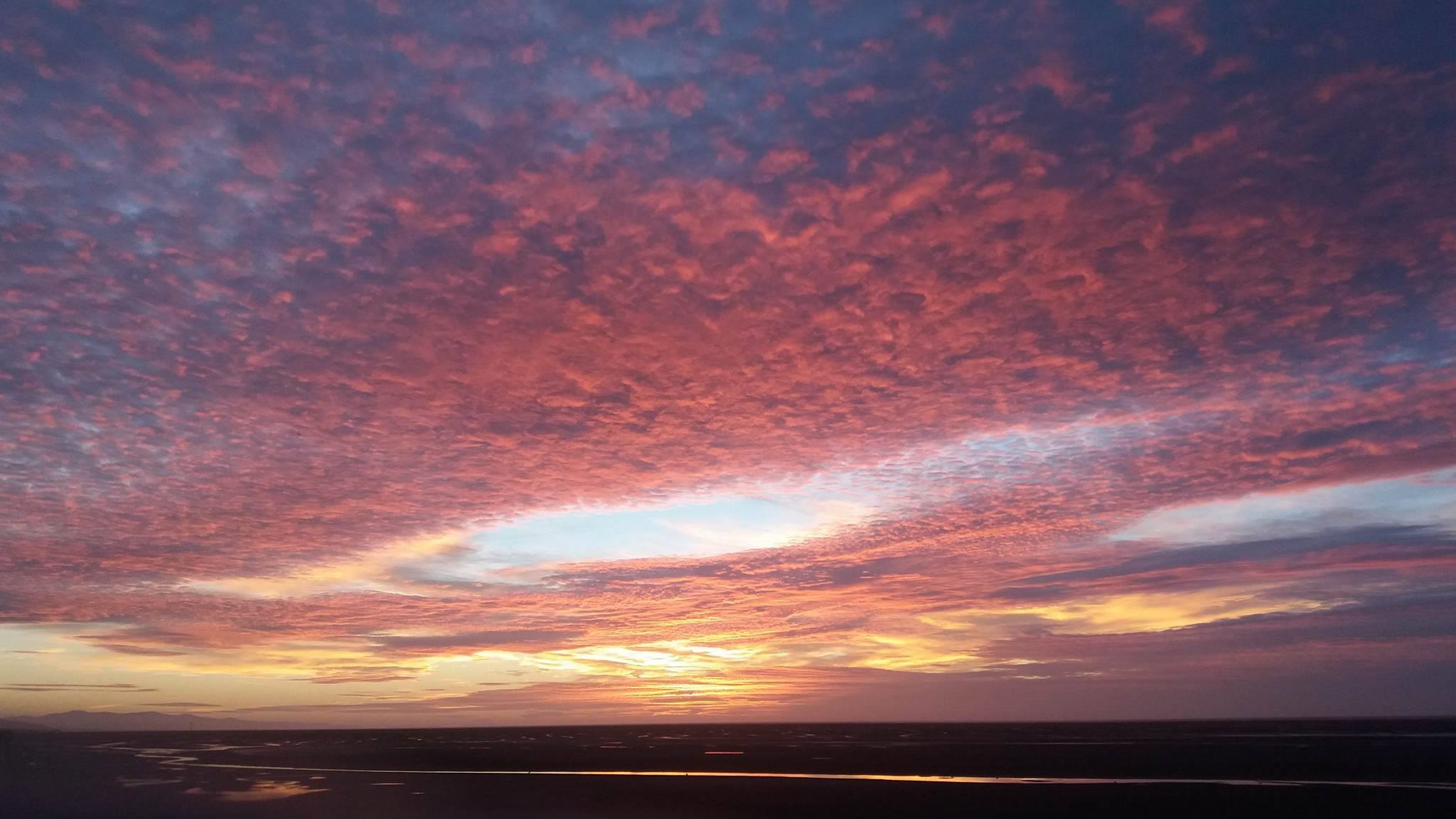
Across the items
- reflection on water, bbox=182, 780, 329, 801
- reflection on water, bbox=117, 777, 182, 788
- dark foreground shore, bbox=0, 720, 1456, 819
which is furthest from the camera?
reflection on water, bbox=117, 777, 182, 788

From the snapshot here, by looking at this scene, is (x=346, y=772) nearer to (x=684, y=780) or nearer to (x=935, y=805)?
(x=684, y=780)

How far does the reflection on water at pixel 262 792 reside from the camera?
3541cm

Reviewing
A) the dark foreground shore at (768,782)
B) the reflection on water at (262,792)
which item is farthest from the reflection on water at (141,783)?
the reflection on water at (262,792)

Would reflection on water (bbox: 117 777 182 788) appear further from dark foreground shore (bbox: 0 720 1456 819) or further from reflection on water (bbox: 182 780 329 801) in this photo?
reflection on water (bbox: 182 780 329 801)

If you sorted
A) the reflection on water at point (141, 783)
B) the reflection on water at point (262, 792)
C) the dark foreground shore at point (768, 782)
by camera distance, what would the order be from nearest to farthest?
the dark foreground shore at point (768, 782)
the reflection on water at point (262, 792)
the reflection on water at point (141, 783)

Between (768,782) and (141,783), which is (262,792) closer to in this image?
(141,783)

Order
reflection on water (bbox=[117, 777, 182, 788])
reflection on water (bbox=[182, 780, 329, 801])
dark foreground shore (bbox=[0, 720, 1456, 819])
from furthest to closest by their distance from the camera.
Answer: reflection on water (bbox=[117, 777, 182, 788]) < reflection on water (bbox=[182, 780, 329, 801]) < dark foreground shore (bbox=[0, 720, 1456, 819])

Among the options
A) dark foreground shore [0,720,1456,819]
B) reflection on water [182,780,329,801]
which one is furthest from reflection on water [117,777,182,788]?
reflection on water [182,780,329,801]

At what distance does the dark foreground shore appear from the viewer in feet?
99.5

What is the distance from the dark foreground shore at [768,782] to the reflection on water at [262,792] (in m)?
0.21

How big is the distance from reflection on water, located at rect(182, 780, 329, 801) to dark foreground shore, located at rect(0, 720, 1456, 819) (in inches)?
8.2

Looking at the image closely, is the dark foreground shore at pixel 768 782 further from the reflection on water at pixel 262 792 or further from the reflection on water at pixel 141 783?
the reflection on water at pixel 141 783

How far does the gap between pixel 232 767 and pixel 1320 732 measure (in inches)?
3915

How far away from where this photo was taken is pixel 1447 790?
33.2 meters
